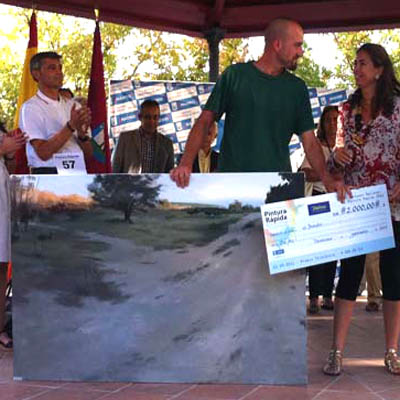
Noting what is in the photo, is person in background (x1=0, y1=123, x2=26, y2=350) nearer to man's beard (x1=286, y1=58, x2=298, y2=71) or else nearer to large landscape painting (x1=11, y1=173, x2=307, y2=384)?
large landscape painting (x1=11, y1=173, x2=307, y2=384)

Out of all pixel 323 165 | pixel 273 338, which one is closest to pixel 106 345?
pixel 273 338

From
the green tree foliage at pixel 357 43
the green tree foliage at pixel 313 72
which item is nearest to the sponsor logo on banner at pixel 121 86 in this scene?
the green tree foliage at pixel 357 43

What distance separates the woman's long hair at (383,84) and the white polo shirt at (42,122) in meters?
1.90

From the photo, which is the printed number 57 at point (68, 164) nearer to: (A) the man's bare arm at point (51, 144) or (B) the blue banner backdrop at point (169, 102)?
(A) the man's bare arm at point (51, 144)

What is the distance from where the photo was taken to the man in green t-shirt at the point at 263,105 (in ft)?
13.0

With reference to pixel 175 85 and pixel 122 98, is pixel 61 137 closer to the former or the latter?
pixel 122 98

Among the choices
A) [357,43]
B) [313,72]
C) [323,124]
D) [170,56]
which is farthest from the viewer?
[313,72]

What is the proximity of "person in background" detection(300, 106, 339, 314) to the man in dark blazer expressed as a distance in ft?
4.16

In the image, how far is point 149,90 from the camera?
857cm

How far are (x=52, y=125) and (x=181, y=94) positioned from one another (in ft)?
13.3

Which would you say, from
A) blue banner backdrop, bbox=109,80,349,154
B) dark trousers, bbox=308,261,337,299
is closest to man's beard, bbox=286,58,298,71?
dark trousers, bbox=308,261,337,299

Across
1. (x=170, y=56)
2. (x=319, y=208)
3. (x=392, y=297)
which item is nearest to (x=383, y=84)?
(x=319, y=208)

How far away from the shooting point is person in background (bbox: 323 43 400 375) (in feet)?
13.3

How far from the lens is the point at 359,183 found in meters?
4.10
